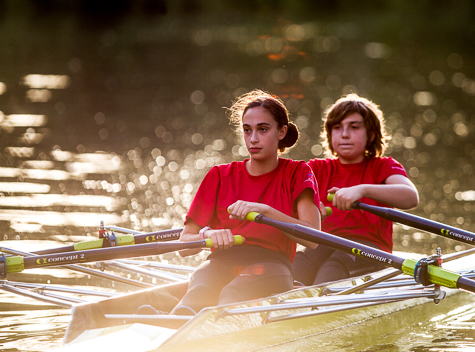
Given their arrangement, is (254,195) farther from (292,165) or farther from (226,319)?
(226,319)

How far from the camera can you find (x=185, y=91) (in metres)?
21.3

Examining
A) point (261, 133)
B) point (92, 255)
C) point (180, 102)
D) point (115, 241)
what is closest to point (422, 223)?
point (261, 133)

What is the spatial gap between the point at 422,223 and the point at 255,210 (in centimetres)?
147

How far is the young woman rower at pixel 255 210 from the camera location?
3889 millimetres

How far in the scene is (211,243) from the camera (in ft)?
12.7

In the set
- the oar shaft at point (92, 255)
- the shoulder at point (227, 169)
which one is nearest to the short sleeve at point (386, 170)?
the shoulder at point (227, 169)

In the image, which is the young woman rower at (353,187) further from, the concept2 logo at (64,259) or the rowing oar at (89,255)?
the concept2 logo at (64,259)

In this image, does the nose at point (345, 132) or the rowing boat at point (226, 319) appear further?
the nose at point (345, 132)

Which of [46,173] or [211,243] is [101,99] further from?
[211,243]

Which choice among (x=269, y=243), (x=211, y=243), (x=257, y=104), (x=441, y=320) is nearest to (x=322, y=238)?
(x=269, y=243)

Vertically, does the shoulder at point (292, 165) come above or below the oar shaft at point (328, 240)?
above

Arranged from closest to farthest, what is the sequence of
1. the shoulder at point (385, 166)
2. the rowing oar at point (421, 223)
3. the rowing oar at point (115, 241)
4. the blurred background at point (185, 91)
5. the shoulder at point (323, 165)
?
1. the rowing oar at point (115, 241)
2. the rowing oar at point (421, 223)
3. the shoulder at point (385, 166)
4. the shoulder at point (323, 165)
5. the blurred background at point (185, 91)

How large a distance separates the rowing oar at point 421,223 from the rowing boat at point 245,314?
39 cm

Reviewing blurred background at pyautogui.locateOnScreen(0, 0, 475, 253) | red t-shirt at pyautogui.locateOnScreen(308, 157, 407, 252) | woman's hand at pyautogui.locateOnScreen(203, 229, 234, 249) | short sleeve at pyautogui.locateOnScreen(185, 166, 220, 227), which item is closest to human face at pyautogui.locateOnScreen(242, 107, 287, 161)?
short sleeve at pyautogui.locateOnScreen(185, 166, 220, 227)
